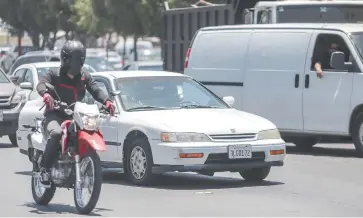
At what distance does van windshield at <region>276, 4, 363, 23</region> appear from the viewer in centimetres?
2127

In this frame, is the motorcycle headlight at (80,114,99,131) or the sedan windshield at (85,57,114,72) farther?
the sedan windshield at (85,57,114,72)

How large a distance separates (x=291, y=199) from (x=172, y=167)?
5.21ft

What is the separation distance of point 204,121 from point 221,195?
1085mm

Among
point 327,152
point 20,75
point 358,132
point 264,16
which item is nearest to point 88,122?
point 358,132

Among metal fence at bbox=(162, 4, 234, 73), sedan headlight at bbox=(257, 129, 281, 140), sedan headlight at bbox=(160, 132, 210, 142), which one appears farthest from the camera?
metal fence at bbox=(162, 4, 234, 73)

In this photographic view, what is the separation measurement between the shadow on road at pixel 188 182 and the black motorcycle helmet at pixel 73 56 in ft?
8.77

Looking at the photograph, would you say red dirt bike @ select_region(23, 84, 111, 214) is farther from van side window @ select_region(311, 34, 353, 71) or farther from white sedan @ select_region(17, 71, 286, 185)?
van side window @ select_region(311, 34, 353, 71)

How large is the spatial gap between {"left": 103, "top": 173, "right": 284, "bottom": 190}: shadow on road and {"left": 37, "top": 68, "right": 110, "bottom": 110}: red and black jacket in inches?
92.9

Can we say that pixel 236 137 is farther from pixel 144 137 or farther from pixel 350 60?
pixel 350 60

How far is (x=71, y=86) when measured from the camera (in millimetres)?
11742

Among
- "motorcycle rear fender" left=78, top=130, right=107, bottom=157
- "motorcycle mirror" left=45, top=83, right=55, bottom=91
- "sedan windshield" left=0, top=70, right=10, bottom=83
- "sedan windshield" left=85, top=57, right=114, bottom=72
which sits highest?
"motorcycle mirror" left=45, top=83, right=55, bottom=91

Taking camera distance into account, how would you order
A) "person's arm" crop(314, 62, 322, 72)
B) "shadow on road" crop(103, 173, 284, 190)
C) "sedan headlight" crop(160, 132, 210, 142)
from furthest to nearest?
1. "person's arm" crop(314, 62, 322, 72)
2. "shadow on road" crop(103, 173, 284, 190)
3. "sedan headlight" crop(160, 132, 210, 142)

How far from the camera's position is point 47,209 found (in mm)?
11914

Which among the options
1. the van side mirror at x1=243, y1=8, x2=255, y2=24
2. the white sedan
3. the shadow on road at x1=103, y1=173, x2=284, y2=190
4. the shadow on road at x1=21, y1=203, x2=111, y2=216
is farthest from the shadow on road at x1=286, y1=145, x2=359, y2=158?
the shadow on road at x1=21, y1=203, x2=111, y2=216
